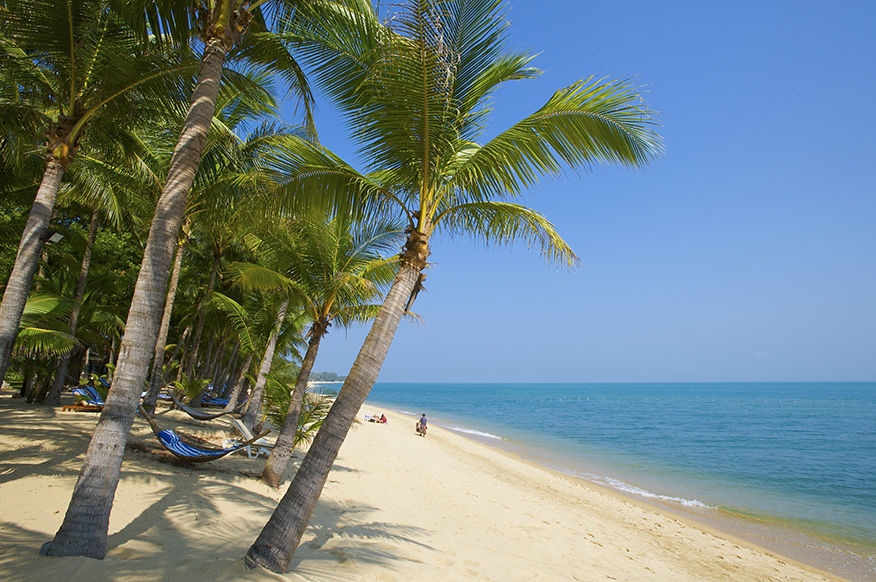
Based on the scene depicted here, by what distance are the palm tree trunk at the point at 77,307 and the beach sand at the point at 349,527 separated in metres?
0.78

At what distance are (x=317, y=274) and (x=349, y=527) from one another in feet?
12.7

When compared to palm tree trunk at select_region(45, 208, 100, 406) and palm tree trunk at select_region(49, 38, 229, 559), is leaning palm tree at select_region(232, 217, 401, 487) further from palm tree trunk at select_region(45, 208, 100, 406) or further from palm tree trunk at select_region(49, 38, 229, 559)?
palm tree trunk at select_region(45, 208, 100, 406)

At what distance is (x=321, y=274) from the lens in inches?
288

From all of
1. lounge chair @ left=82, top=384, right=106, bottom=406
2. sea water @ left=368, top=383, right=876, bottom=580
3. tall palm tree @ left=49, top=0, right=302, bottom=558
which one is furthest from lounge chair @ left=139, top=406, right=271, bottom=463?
sea water @ left=368, top=383, right=876, bottom=580

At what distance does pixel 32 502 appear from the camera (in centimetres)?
416

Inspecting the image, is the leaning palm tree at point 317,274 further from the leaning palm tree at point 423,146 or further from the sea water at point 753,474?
the sea water at point 753,474

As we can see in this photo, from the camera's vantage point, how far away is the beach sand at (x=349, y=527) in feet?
11.5

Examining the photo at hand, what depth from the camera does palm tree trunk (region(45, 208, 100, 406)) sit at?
9.54 metres

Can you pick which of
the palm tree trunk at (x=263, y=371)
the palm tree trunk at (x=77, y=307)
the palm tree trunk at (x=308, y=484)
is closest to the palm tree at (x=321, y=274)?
the palm tree trunk at (x=263, y=371)

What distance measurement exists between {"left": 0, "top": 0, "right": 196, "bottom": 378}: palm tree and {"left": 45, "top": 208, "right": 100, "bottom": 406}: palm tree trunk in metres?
4.66

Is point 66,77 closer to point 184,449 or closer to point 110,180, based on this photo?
point 110,180

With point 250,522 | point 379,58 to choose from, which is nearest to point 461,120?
point 379,58

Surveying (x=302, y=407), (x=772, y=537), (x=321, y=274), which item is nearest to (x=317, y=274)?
(x=321, y=274)

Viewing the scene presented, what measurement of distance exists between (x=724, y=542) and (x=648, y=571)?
3.96m
